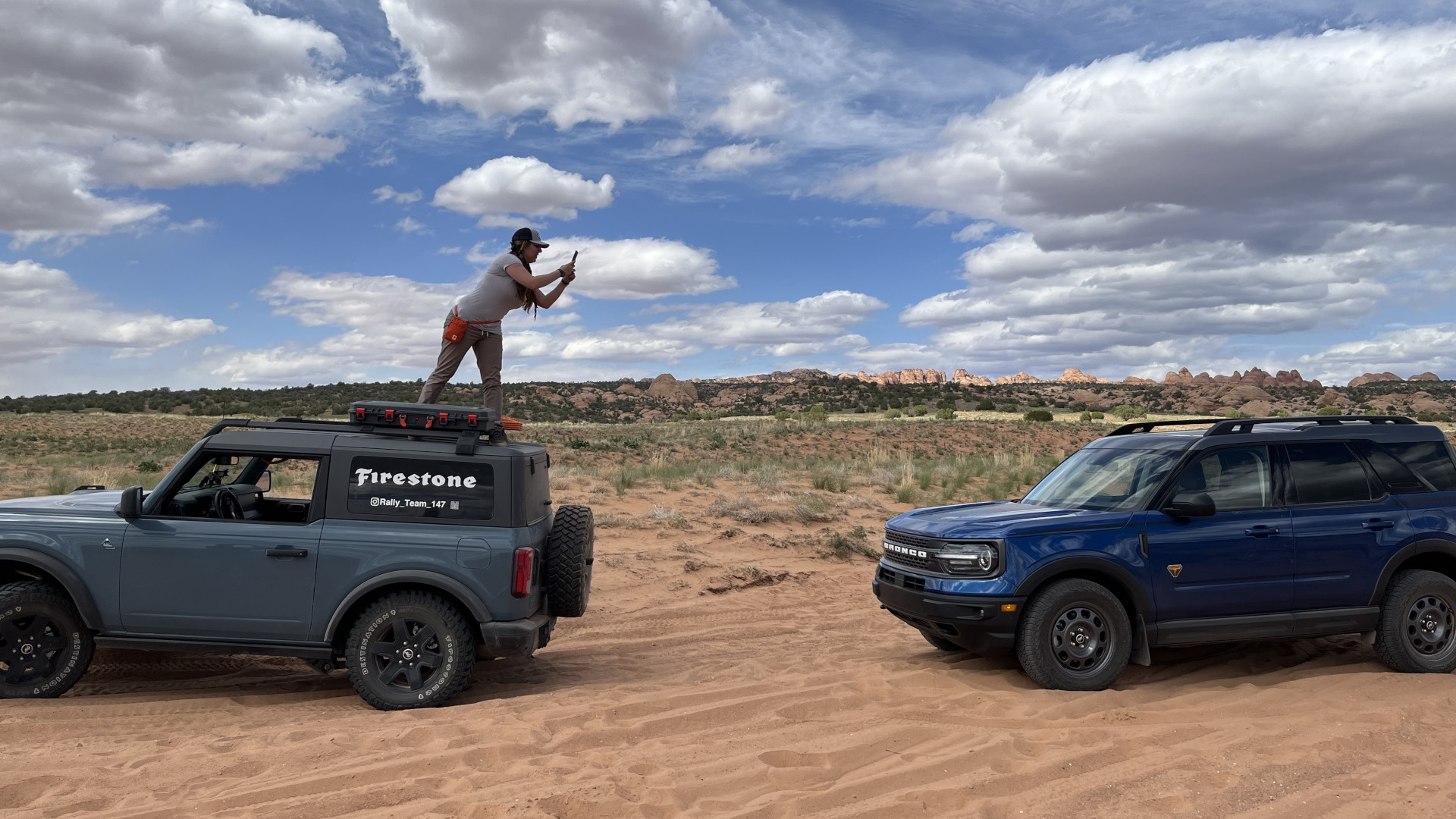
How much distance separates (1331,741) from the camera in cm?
574

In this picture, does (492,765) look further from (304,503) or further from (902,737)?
(304,503)

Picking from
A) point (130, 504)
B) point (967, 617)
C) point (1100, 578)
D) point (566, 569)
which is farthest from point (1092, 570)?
point (130, 504)

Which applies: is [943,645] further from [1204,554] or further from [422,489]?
[422,489]

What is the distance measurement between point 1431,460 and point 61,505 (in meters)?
10.7

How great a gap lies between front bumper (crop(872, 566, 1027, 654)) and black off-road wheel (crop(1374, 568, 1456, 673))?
3129mm

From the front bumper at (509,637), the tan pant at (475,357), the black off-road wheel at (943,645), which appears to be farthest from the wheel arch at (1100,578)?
the tan pant at (475,357)

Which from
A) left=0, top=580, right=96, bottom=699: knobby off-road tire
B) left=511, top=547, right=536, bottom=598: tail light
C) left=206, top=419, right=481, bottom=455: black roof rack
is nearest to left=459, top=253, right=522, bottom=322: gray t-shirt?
left=206, top=419, right=481, bottom=455: black roof rack

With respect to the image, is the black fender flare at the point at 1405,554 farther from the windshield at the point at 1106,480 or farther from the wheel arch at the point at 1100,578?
the wheel arch at the point at 1100,578

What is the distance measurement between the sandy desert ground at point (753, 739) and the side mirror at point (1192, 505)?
1312 millimetres

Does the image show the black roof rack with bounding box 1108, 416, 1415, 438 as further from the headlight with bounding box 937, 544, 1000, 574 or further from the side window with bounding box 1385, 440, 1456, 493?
the headlight with bounding box 937, 544, 1000, 574

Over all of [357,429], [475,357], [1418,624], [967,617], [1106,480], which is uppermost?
[475,357]

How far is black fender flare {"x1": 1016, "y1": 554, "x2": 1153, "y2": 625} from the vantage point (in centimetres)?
670

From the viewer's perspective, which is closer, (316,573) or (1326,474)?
(316,573)

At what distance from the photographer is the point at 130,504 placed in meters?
6.36
